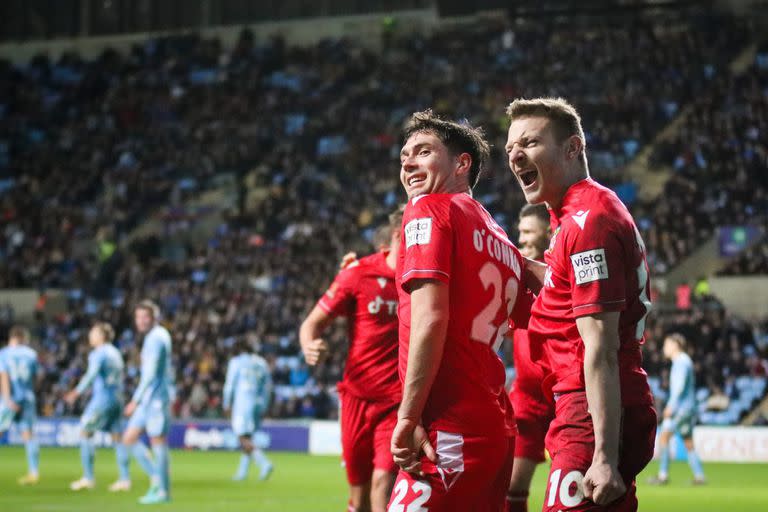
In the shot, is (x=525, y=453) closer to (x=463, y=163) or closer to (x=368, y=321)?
(x=368, y=321)

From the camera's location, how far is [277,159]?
36.6m

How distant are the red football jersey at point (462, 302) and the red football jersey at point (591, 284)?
243 mm

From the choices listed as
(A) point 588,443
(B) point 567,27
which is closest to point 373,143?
(B) point 567,27

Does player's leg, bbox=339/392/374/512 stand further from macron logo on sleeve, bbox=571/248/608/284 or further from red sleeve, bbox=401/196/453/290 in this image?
macron logo on sleeve, bbox=571/248/608/284

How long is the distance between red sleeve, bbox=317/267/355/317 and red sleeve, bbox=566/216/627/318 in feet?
13.5

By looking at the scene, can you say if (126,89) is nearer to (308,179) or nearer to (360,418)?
(308,179)

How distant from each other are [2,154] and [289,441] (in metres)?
20.8

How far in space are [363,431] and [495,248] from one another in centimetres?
352

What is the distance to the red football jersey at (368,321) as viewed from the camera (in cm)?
819

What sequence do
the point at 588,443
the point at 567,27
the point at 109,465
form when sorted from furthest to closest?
1. the point at 567,27
2. the point at 109,465
3. the point at 588,443

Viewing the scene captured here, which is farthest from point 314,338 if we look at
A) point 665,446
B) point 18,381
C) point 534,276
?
point 18,381

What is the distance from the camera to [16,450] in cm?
2639

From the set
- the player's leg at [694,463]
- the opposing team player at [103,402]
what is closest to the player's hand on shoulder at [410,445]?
the opposing team player at [103,402]

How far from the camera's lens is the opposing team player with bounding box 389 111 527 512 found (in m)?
4.52
